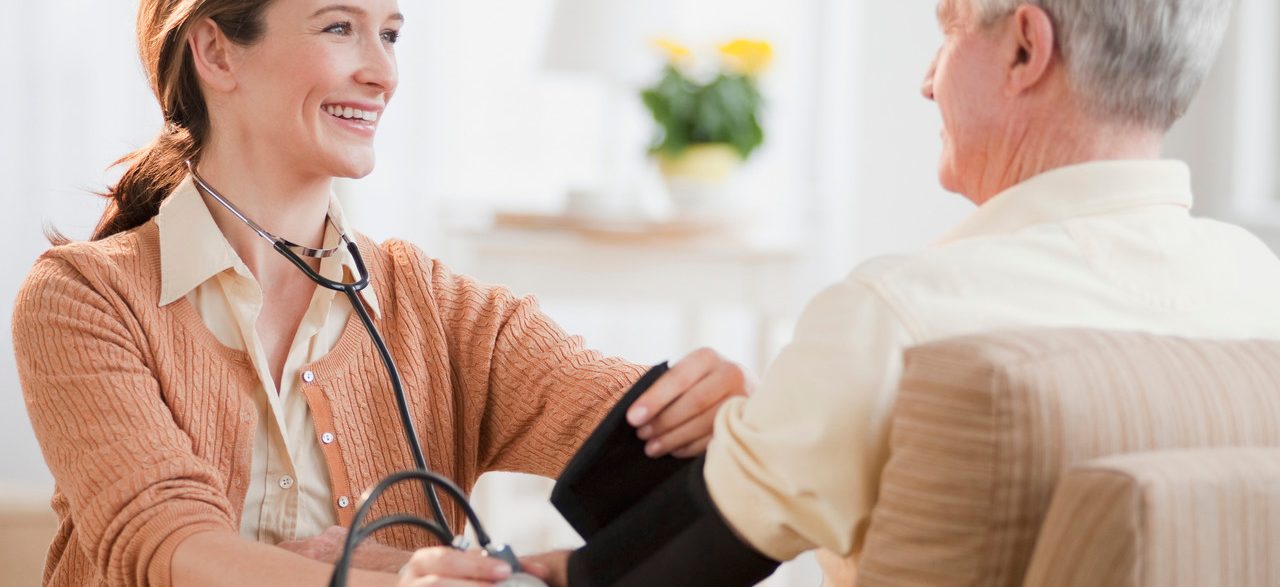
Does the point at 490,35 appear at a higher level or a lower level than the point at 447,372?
higher

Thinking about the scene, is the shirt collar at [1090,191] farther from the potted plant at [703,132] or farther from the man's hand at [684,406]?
the potted plant at [703,132]

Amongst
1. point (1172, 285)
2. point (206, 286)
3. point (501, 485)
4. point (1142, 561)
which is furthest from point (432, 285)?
point (501, 485)

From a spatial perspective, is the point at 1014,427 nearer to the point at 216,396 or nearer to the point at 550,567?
the point at 550,567

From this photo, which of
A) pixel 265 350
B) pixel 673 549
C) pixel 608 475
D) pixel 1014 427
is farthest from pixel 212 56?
pixel 1014 427

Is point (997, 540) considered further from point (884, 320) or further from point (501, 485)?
point (501, 485)

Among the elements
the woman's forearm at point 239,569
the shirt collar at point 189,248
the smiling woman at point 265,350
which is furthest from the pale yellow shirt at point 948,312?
the shirt collar at point 189,248

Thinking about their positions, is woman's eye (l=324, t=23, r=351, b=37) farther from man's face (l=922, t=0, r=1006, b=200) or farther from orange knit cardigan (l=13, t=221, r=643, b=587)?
man's face (l=922, t=0, r=1006, b=200)

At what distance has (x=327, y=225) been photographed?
1626mm

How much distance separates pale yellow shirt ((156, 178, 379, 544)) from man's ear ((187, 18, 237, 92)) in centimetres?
14

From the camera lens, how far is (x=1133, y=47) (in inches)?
42.7

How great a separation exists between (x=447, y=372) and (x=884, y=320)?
Result: 0.72m

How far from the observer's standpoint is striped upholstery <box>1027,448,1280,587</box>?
809mm

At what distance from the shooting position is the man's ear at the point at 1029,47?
42.9 inches

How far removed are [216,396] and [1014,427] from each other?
0.91 meters
